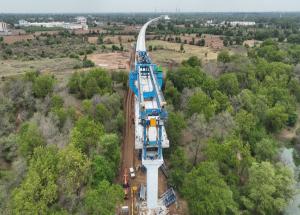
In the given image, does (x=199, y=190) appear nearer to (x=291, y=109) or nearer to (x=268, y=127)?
(x=268, y=127)

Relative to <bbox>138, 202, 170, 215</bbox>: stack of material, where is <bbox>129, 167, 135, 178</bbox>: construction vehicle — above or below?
above

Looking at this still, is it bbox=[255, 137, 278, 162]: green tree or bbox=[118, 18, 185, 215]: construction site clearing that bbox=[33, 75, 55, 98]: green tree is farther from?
bbox=[255, 137, 278, 162]: green tree

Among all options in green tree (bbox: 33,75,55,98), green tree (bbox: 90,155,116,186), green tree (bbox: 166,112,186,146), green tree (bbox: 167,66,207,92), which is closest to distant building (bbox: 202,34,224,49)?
green tree (bbox: 167,66,207,92)

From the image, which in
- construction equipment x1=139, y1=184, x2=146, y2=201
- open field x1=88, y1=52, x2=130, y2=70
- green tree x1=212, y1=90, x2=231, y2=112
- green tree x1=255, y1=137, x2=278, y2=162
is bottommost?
construction equipment x1=139, y1=184, x2=146, y2=201

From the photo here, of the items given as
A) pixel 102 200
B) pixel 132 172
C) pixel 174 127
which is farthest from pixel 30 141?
pixel 174 127

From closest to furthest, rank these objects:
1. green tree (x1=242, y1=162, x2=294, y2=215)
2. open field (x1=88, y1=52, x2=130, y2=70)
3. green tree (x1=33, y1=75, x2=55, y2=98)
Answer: green tree (x1=242, y1=162, x2=294, y2=215)
green tree (x1=33, y1=75, x2=55, y2=98)
open field (x1=88, y1=52, x2=130, y2=70)

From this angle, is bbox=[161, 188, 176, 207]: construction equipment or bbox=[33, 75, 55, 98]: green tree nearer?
bbox=[161, 188, 176, 207]: construction equipment
